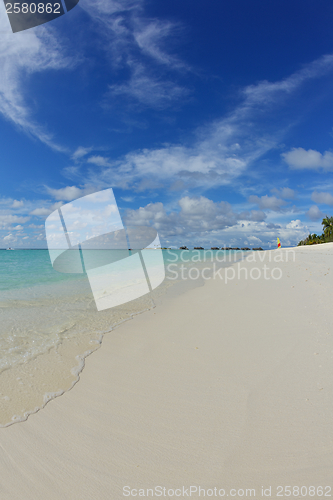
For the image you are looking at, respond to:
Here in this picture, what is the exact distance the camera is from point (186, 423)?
8.93ft

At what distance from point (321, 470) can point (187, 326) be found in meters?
3.97

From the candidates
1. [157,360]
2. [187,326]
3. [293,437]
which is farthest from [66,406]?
[187,326]

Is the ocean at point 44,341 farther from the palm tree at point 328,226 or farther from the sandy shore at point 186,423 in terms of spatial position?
the palm tree at point 328,226

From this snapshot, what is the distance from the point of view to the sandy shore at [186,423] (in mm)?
2096

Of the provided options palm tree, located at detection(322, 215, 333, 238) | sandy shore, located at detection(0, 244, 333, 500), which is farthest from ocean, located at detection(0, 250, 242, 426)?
palm tree, located at detection(322, 215, 333, 238)

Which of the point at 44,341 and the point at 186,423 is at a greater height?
the point at 44,341

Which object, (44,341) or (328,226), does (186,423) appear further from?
(328,226)

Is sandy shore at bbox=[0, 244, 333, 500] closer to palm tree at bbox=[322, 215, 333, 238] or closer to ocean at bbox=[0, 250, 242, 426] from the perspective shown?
ocean at bbox=[0, 250, 242, 426]

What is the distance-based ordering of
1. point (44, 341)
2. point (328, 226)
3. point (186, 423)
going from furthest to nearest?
point (328, 226)
point (44, 341)
point (186, 423)

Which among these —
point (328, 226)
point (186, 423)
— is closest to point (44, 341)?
point (186, 423)

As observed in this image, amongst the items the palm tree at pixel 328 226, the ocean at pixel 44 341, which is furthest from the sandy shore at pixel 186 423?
the palm tree at pixel 328 226

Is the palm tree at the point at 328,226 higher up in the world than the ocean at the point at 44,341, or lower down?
higher up

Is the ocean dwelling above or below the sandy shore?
above

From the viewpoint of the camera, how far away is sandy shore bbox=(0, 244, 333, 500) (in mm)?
2096
